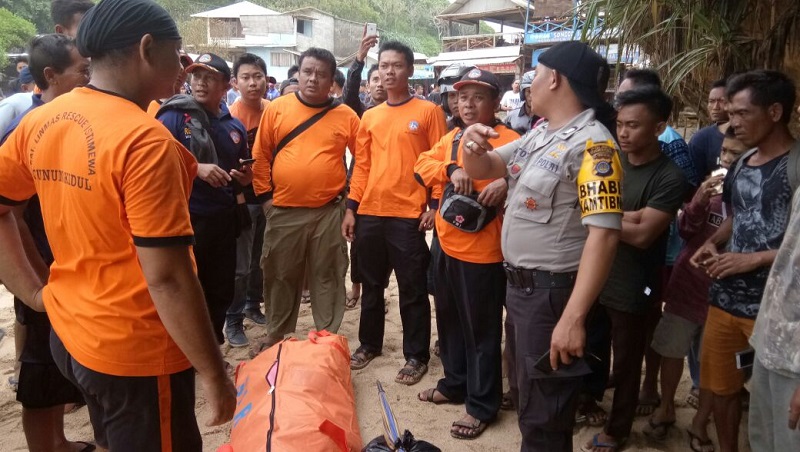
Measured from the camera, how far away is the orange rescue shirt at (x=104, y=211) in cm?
145

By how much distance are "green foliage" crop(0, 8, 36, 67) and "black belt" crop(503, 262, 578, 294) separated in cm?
2303

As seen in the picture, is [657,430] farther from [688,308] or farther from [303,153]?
[303,153]

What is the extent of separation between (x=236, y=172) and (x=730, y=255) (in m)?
2.81

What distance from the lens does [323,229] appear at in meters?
3.97

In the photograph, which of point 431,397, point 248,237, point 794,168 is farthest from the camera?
point 248,237

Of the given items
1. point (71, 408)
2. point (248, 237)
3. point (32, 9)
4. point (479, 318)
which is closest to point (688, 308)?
point (479, 318)

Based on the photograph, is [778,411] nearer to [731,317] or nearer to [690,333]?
[731,317]

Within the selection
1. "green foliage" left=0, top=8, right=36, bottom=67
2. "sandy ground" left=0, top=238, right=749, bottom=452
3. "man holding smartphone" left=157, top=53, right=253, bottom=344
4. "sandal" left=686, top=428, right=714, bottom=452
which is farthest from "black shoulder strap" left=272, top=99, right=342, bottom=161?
"green foliage" left=0, top=8, right=36, bottom=67

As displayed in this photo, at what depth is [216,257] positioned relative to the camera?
3570 mm

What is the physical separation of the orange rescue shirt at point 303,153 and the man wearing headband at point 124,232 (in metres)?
2.13

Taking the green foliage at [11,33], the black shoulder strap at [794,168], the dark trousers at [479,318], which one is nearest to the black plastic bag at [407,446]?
the dark trousers at [479,318]

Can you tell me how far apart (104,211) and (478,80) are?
2193 millimetres

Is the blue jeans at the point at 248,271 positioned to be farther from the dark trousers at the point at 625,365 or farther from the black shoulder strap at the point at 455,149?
the dark trousers at the point at 625,365

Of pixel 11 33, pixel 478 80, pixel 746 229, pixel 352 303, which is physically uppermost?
pixel 11 33
